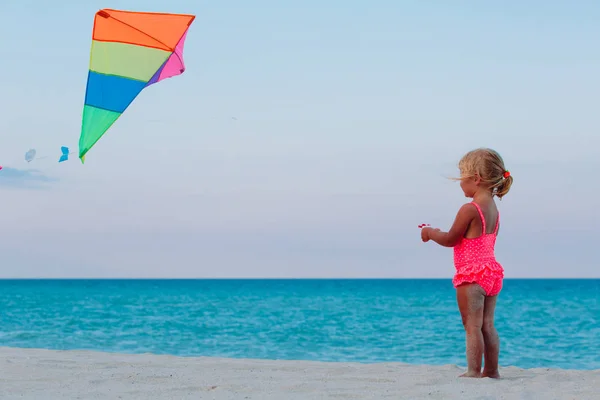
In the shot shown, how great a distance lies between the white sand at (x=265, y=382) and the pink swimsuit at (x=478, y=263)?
0.59 metres

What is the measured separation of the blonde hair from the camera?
4473 millimetres

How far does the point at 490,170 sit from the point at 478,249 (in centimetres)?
50

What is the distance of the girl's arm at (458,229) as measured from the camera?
4.39 metres

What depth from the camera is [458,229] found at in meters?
4.40

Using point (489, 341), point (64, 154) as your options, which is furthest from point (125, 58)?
point (489, 341)

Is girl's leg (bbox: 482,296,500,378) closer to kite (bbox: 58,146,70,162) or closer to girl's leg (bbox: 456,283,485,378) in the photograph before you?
girl's leg (bbox: 456,283,485,378)

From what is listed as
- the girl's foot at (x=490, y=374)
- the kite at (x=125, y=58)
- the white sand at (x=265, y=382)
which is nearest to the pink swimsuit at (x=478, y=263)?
the girl's foot at (x=490, y=374)

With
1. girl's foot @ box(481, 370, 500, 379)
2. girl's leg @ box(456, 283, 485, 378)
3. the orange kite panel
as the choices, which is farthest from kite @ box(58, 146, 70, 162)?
girl's foot @ box(481, 370, 500, 379)

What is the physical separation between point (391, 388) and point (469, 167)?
1.44 metres

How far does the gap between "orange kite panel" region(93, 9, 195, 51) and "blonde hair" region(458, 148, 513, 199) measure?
2.11m

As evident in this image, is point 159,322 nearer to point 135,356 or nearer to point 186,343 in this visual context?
point 186,343

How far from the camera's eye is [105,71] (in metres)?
4.92

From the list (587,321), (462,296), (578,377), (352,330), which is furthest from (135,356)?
(587,321)

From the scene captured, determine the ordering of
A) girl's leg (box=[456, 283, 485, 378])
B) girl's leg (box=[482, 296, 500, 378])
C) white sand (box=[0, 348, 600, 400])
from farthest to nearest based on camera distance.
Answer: girl's leg (box=[482, 296, 500, 378]) → girl's leg (box=[456, 283, 485, 378]) → white sand (box=[0, 348, 600, 400])
